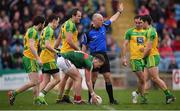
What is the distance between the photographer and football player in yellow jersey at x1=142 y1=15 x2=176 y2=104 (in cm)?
1978

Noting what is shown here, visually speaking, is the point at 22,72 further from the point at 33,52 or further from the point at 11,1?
the point at 33,52

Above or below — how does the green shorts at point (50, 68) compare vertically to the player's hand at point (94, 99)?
above

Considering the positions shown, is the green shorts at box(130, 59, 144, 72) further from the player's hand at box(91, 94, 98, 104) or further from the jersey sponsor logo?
the player's hand at box(91, 94, 98, 104)

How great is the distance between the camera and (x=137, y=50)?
20234 mm

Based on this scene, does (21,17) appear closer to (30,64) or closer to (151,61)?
(30,64)

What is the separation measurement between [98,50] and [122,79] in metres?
11.1

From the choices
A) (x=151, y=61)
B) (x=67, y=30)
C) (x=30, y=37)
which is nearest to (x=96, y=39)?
(x=67, y=30)

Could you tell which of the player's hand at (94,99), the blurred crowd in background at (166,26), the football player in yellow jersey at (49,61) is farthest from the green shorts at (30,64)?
the blurred crowd in background at (166,26)

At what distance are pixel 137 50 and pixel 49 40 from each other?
260cm

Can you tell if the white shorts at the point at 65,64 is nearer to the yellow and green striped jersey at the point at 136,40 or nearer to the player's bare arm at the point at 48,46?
the player's bare arm at the point at 48,46

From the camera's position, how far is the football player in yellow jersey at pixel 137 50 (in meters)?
20.0

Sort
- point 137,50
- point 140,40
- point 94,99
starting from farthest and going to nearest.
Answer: point 140,40
point 137,50
point 94,99

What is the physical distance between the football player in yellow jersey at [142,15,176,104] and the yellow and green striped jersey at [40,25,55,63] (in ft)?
8.47

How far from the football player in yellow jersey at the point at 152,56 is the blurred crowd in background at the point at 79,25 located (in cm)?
1080
